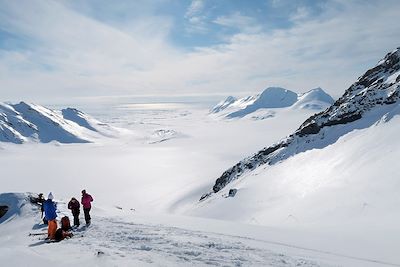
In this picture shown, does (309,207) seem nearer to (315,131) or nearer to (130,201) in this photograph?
(315,131)

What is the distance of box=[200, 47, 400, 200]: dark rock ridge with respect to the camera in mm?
59375

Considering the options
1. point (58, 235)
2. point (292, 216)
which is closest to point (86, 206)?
point (58, 235)

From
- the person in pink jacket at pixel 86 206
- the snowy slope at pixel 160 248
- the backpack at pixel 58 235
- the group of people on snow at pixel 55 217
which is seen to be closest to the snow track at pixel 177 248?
the snowy slope at pixel 160 248

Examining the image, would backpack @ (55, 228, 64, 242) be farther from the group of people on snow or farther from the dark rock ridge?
the dark rock ridge

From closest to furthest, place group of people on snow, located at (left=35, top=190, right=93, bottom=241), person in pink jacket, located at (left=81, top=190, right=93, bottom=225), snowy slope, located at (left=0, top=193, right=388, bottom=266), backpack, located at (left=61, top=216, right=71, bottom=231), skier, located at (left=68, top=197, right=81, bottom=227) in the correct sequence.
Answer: snowy slope, located at (left=0, top=193, right=388, bottom=266), group of people on snow, located at (left=35, top=190, right=93, bottom=241), backpack, located at (left=61, top=216, right=71, bottom=231), skier, located at (left=68, top=197, right=81, bottom=227), person in pink jacket, located at (left=81, top=190, right=93, bottom=225)

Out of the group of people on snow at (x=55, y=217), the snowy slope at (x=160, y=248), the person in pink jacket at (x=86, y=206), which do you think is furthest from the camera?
the person in pink jacket at (x=86, y=206)

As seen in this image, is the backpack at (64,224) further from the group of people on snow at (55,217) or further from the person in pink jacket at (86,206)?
the person in pink jacket at (86,206)

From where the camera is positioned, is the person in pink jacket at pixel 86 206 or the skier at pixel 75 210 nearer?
the skier at pixel 75 210

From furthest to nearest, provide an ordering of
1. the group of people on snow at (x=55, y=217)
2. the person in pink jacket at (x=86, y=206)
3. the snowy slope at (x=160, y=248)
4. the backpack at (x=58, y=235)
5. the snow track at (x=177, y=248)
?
the person in pink jacket at (x=86, y=206)
the group of people on snow at (x=55, y=217)
the backpack at (x=58, y=235)
the snow track at (x=177, y=248)
the snowy slope at (x=160, y=248)

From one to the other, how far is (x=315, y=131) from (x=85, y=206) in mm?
53921

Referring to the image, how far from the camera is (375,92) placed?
206 feet

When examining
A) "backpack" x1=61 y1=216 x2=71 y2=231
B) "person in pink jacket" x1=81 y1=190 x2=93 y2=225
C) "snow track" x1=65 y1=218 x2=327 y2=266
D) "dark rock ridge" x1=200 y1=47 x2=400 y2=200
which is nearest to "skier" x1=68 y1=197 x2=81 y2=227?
"person in pink jacket" x1=81 y1=190 x2=93 y2=225

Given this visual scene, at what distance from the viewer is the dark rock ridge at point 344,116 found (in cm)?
5938

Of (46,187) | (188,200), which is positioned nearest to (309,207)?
(188,200)
